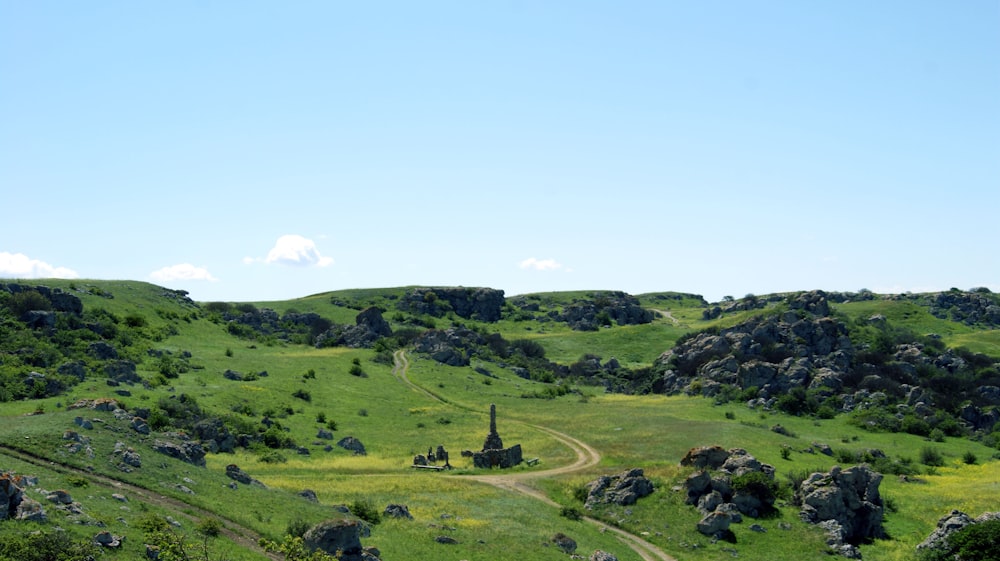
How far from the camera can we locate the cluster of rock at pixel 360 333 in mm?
170125

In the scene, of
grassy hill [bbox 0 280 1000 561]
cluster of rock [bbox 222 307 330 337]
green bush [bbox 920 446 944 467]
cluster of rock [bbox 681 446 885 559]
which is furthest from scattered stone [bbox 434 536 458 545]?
cluster of rock [bbox 222 307 330 337]

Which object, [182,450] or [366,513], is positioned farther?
[182,450]

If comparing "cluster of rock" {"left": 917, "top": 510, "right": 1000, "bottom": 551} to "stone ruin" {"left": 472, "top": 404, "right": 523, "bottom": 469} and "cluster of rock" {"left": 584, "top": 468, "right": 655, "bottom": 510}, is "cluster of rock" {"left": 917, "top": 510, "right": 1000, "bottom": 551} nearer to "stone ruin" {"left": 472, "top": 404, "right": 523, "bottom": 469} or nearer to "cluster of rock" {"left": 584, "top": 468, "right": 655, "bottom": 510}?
"cluster of rock" {"left": 584, "top": 468, "right": 655, "bottom": 510}

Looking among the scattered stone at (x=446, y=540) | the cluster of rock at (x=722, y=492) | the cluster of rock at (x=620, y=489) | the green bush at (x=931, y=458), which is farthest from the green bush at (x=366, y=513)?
the green bush at (x=931, y=458)

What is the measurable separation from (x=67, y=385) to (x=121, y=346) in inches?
1184

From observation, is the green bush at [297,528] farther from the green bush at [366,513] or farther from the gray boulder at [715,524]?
the gray boulder at [715,524]

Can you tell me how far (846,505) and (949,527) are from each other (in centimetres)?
967

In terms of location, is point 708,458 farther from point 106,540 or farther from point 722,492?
point 106,540

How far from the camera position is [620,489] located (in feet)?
226

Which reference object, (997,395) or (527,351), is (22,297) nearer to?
(527,351)

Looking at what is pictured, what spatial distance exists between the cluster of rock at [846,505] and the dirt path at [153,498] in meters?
44.2

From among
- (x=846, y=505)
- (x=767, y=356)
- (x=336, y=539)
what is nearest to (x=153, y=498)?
(x=336, y=539)

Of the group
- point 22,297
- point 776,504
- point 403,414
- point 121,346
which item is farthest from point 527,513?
point 22,297

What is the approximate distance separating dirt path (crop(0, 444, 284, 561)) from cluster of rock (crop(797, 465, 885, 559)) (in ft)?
145
